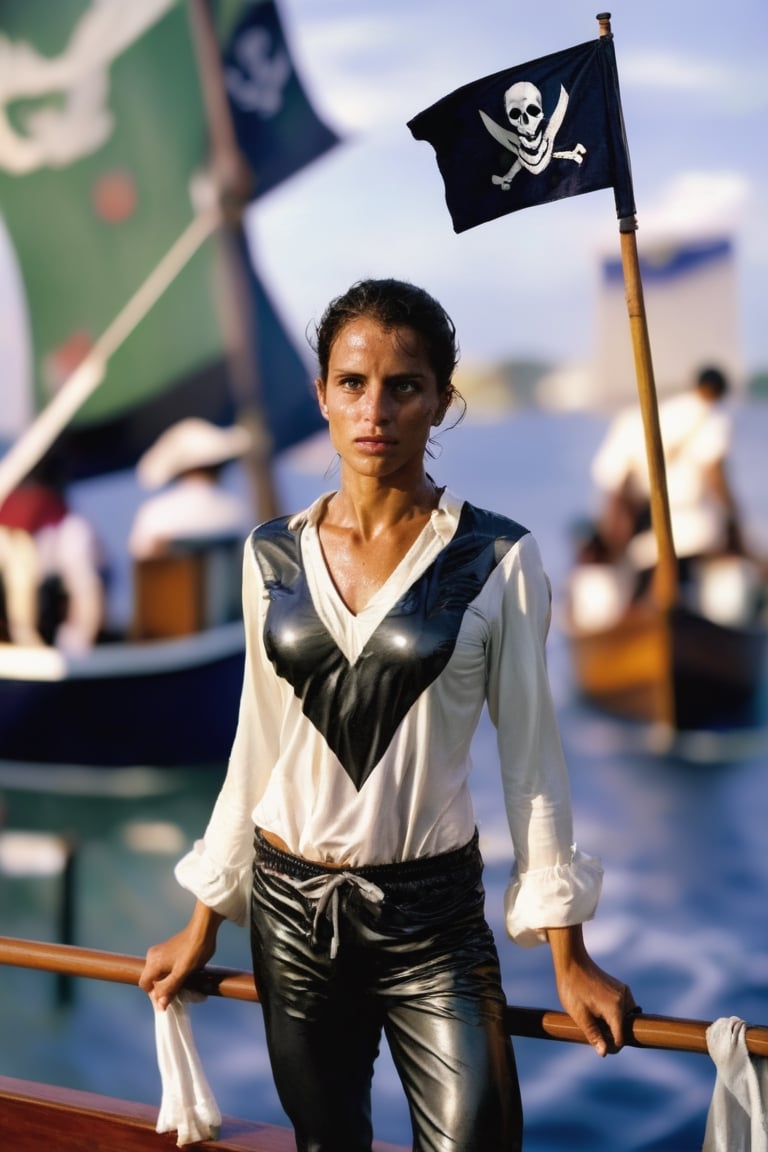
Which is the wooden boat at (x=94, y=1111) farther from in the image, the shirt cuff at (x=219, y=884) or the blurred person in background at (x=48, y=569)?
the blurred person in background at (x=48, y=569)

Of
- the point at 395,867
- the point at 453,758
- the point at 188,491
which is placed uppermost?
the point at 188,491

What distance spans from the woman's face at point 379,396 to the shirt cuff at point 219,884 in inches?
18.0

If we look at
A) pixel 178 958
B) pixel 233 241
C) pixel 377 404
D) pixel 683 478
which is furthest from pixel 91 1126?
pixel 233 241

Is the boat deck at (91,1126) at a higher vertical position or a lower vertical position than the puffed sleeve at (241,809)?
lower

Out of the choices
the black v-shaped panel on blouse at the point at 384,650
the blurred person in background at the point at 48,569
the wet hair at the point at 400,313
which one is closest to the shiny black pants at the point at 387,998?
the black v-shaped panel on blouse at the point at 384,650

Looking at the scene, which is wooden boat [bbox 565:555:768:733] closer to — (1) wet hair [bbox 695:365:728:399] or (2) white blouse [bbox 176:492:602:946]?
(1) wet hair [bbox 695:365:728:399]

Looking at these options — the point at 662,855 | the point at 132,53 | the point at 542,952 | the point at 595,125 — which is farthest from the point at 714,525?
the point at 595,125

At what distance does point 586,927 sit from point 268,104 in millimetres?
5827

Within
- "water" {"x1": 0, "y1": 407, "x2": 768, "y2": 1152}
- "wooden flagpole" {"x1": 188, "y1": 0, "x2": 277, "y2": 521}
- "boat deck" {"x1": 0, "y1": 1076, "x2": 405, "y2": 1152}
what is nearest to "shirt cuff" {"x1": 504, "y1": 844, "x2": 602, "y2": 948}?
"boat deck" {"x1": 0, "y1": 1076, "x2": 405, "y2": 1152}

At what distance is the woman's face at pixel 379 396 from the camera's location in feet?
4.63

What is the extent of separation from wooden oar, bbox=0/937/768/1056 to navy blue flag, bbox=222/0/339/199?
28.3 ft

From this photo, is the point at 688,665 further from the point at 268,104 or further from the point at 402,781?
the point at 402,781

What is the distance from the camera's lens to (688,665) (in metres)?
8.65

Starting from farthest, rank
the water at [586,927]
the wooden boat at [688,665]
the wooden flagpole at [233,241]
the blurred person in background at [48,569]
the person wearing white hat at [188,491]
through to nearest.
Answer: the wooden flagpole at [233,241], the blurred person in background at [48,569], the person wearing white hat at [188,491], the wooden boat at [688,665], the water at [586,927]
